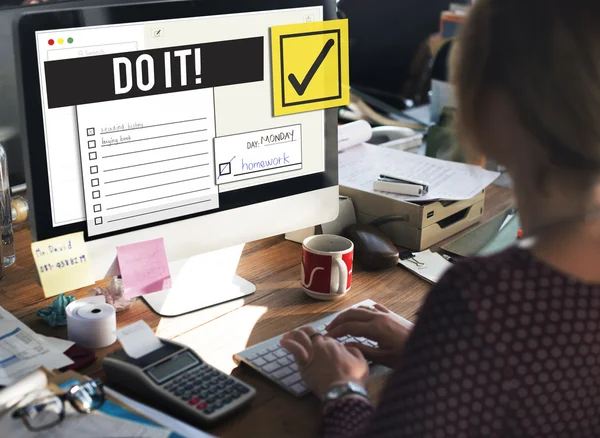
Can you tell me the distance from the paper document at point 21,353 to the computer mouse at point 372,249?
578mm

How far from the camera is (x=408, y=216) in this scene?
4.93 feet

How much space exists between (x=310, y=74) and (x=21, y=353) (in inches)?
25.5

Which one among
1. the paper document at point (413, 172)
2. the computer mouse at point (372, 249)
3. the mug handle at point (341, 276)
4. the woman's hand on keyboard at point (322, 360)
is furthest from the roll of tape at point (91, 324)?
the paper document at point (413, 172)

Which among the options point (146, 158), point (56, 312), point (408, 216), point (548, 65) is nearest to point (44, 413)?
point (56, 312)

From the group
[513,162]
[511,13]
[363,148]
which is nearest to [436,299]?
[513,162]

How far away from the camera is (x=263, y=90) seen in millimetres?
1261

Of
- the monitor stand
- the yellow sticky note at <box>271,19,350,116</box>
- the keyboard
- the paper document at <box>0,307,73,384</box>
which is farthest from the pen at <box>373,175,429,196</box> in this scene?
the paper document at <box>0,307,73,384</box>

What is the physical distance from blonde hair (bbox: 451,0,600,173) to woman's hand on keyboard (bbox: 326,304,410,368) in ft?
1.51

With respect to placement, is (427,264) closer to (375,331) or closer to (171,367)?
(375,331)

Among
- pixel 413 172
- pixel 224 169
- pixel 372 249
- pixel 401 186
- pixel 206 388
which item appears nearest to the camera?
pixel 206 388

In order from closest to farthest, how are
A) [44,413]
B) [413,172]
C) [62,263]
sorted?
1. [44,413]
2. [62,263]
3. [413,172]

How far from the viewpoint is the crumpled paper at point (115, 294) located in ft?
4.12

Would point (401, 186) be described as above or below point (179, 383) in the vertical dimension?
above

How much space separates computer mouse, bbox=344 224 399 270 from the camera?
1.42 meters
